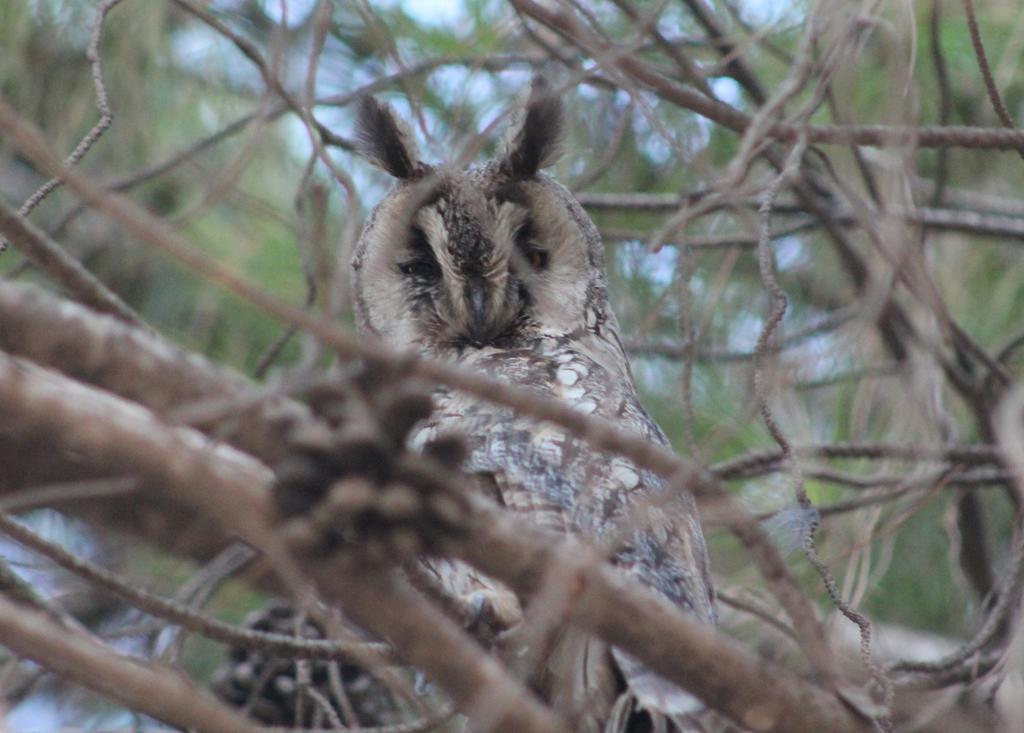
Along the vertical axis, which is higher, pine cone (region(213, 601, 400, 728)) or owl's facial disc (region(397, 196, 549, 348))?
owl's facial disc (region(397, 196, 549, 348))

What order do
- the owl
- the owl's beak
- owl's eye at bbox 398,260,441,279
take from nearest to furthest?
the owl → the owl's beak → owl's eye at bbox 398,260,441,279

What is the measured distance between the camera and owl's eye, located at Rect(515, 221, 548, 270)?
7.52 ft

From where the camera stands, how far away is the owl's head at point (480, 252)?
85.4 inches

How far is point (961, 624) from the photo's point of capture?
9.74 ft

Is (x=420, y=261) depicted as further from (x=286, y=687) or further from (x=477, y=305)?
(x=286, y=687)

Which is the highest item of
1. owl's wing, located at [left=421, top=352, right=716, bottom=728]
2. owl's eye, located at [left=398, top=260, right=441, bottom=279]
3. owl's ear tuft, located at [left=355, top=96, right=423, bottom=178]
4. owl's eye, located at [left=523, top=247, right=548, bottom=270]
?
owl's ear tuft, located at [left=355, top=96, right=423, bottom=178]

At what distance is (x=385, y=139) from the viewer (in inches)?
→ 92.7

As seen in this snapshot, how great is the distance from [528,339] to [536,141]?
39cm

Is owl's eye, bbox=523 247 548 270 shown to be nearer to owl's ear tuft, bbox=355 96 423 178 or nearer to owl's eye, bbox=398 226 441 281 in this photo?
owl's eye, bbox=398 226 441 281

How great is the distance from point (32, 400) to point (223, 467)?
0.49ft

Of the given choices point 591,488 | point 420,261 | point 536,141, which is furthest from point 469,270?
point 591,488

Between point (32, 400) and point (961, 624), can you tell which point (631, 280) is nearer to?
point (961, 624)

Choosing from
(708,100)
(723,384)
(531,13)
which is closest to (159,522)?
(531,13)

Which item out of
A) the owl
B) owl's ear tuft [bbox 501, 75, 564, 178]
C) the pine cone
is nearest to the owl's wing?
the owl
